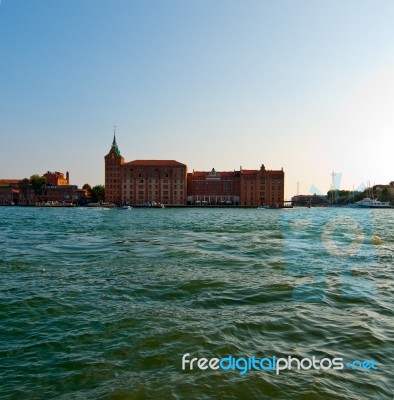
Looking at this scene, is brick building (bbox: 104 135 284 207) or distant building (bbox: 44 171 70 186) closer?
brick building (bbox: 104 135 284 207)

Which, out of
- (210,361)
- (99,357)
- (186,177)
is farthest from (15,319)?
(186,177)

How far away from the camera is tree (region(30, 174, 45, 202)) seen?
14841 cm

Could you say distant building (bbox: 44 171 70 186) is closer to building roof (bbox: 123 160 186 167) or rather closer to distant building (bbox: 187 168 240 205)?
building roof (bbox: 123 160 186 167)

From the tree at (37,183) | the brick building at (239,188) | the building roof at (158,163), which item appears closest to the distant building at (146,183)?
the building roof at (158,163)

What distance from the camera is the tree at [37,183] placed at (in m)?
148

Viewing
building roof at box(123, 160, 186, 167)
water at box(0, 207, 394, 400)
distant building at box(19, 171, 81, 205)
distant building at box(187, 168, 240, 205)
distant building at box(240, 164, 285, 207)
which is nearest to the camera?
water at box(0, 207, 394, 400)

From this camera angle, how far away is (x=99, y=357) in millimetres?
6086

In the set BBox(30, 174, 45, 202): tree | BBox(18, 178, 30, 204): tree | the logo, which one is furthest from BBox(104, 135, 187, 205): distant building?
the logo

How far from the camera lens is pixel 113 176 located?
147m

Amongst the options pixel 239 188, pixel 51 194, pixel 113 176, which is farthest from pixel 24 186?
pixel 239 188

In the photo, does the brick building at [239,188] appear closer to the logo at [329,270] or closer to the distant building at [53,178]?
the distant building at [53,178]

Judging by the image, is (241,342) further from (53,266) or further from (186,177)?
(186,177)

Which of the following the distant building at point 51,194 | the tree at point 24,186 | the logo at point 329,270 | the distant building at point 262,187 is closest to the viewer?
the logo at point 329,270

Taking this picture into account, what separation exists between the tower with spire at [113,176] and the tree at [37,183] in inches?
1084
